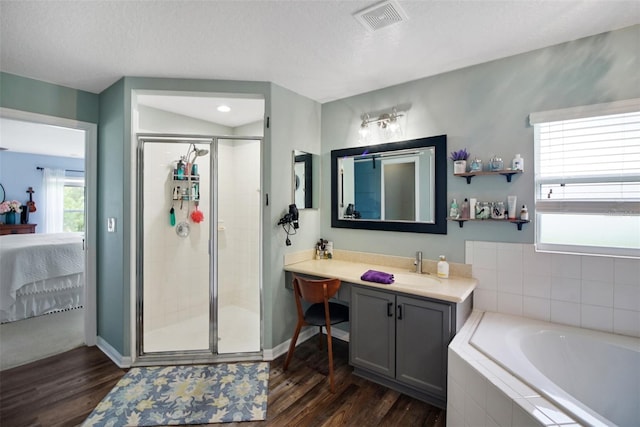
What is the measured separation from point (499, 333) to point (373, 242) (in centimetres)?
128

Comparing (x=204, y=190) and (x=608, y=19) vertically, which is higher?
(x=608, y=19)

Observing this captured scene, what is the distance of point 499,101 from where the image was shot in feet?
7.29

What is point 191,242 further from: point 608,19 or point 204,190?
point 608,19

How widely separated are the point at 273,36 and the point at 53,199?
7.05 m

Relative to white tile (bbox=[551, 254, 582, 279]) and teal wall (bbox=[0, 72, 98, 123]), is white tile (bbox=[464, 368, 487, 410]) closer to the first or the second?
white tile (bbox=[551, 254, 582, 279])

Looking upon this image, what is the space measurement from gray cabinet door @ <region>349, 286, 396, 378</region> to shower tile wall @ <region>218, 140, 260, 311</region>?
1.01m

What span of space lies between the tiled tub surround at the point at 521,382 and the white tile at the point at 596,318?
0.05 meters

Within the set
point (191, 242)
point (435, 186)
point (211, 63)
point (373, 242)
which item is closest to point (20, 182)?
point (191, 242)

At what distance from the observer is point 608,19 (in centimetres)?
176

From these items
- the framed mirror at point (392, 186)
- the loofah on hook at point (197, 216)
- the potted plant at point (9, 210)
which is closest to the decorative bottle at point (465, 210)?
the framed mirror at point (392, 186)

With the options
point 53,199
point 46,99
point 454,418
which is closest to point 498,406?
point 454,418

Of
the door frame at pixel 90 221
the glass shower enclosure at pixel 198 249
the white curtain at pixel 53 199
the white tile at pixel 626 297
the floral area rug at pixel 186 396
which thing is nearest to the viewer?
the white tile at pixel 626 297

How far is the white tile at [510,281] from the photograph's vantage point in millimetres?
2152

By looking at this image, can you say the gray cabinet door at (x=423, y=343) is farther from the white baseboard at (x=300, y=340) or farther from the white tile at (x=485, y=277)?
the white baseboard at (x=300, y=340)
